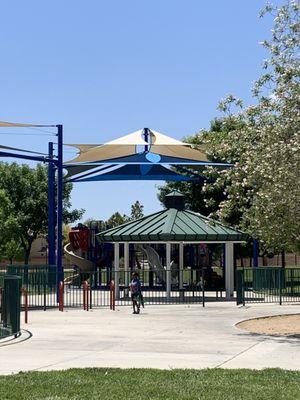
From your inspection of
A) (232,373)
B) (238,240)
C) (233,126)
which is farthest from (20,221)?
(232,373)

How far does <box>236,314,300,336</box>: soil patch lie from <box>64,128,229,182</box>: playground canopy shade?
15.5m

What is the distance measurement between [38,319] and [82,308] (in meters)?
4.82

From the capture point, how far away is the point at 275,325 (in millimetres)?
20031

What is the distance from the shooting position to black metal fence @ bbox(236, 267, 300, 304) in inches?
1150

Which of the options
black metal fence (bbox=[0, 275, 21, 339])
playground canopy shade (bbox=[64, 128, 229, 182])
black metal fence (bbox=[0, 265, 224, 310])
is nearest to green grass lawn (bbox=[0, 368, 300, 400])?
black metal fence (bbox=[0, 275, 21, 339])

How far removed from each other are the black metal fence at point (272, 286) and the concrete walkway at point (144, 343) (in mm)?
4828

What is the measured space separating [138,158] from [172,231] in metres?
9.87

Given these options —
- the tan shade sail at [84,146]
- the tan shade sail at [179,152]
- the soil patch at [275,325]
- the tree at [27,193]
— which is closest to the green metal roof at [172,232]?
the soil patch at [275,325]

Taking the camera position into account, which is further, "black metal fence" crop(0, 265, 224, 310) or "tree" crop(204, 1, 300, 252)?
"black metal fence" crop(0, 265, 224, 310)

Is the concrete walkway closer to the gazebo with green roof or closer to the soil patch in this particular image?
the soil patch

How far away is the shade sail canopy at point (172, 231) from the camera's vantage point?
101 feet

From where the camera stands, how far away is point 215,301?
101 ft

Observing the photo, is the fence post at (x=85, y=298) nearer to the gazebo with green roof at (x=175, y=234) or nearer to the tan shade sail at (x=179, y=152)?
the gazebo with green roof at (x=175, y=234)

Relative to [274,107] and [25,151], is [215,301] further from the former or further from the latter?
Result: [274,107]
